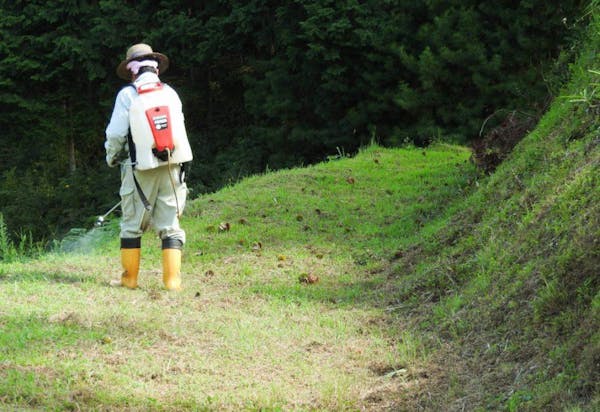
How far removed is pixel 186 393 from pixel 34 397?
2.92ft

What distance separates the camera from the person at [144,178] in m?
7.96

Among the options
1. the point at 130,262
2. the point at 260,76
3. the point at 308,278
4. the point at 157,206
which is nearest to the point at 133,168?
the point at 157,206

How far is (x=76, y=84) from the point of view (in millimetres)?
22000

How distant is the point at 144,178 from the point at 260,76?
12884mm

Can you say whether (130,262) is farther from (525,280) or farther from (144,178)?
(525,280)

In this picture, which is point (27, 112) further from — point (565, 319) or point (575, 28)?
point (565, 319)

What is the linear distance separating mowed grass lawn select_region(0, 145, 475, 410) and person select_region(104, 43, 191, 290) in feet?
1.07

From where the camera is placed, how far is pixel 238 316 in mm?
7371

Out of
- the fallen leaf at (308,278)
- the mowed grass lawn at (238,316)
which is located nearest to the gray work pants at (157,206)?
the mowed grass lawn at (238,316)

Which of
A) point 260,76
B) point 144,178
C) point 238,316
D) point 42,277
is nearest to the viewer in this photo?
point 238,316

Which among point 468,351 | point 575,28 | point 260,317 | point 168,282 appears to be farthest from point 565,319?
point 575,28

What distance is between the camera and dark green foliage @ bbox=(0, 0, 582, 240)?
16234 millimetres

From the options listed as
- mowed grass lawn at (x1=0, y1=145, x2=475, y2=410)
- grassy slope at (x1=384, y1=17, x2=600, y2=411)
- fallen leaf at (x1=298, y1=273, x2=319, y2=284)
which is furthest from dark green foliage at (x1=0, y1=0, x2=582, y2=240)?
fallen leaf at (x1=298, y1=273, x2=319, y2=284)

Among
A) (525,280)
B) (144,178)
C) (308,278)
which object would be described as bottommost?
(308,278)
